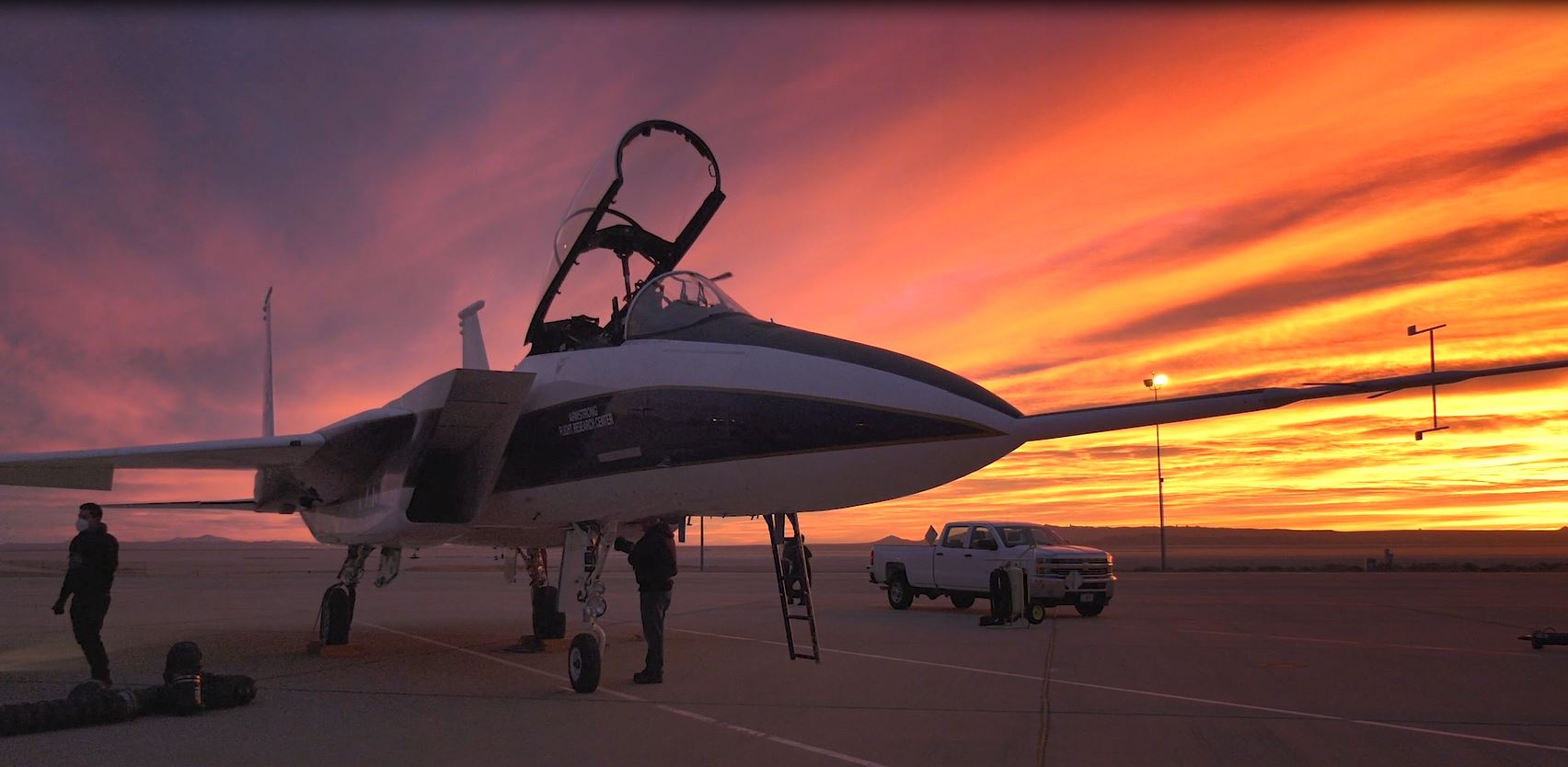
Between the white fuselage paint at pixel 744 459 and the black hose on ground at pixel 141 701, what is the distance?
2293 millimetres

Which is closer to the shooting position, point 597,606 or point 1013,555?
point 597,606

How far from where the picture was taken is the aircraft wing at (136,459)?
9633mm

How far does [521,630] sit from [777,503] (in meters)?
9.47

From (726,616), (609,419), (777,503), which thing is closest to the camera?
(777,503)

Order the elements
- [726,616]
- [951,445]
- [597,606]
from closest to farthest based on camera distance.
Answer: [951,445]
[597,606]
[726,616]

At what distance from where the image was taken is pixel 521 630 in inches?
601

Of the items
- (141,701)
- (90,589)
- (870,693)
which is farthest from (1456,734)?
(90,589)

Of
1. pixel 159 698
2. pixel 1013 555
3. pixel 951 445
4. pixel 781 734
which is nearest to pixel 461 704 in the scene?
pixel 159 698

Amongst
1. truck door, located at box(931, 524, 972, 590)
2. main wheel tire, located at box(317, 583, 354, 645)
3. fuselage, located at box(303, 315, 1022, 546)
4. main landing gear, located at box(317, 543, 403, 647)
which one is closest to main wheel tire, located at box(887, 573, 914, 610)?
truck door, located at box(931, 524, 972, 590)

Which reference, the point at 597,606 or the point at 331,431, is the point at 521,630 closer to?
the point at 331,431

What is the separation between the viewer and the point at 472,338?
1326 centimetres

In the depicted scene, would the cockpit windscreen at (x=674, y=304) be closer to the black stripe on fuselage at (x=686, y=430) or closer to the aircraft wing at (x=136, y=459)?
the black stripe on fuselage at (x=686, y=430)

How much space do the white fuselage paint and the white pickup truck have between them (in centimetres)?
986

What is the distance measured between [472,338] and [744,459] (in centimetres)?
755
